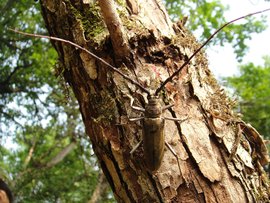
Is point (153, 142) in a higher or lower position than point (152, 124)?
lower

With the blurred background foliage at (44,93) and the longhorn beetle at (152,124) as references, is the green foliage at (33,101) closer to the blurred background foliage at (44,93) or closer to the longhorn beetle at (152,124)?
the blurred background foliage at (44,93)

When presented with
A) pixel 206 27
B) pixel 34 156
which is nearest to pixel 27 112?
pixel 34 156

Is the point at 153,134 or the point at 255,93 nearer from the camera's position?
the point at 153,134

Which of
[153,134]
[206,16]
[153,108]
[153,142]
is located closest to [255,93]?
[206,16]

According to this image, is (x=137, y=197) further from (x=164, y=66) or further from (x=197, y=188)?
(x=164, y=66)

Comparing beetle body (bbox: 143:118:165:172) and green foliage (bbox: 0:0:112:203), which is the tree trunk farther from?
green foliage (bbox: 0:0:112:203)

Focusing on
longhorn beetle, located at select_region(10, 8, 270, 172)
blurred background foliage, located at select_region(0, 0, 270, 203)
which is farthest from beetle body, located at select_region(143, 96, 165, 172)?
blurred background foliage, located at select_region(0, 0, 270, 203)

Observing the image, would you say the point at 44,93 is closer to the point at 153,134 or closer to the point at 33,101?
the point at 33,101
